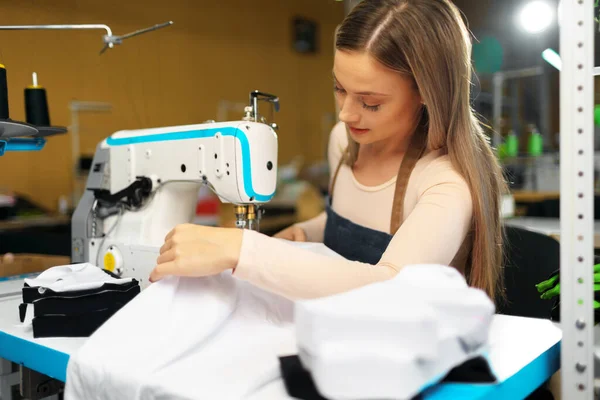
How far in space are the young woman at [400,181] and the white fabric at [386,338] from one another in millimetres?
236

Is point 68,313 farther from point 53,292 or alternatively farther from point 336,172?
point 336,172

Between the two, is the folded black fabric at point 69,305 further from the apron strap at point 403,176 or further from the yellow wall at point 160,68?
the apron strap at point 403,176

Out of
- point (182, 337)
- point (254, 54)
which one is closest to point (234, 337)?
point (182, 337)

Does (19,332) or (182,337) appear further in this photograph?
(19,332)

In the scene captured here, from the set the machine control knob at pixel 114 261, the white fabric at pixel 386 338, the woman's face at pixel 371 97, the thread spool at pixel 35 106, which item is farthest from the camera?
the thread spool at pixel 35 106

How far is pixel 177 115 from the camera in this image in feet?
15.9

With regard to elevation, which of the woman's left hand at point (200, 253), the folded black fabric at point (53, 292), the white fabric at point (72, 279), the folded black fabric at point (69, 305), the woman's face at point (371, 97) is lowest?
the folded black fabric at point (69, 305)

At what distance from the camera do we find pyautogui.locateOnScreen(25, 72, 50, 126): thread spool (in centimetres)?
149

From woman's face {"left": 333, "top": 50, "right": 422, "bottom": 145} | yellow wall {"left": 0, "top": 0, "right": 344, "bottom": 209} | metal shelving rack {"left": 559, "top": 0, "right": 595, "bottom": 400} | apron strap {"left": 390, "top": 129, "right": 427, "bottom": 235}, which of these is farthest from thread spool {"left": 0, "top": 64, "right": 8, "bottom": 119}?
metal shelving rack {"left": 559, "top": 0, "right": 595, "bottom": 400}

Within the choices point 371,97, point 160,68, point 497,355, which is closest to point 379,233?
point 371,97

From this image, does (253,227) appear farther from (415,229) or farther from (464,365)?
(464,365)

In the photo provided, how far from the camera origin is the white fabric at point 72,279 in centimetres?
100

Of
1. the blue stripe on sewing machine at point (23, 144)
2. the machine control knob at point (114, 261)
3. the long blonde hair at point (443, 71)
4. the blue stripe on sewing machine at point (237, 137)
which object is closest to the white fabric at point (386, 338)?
the long blonde hair at point (443, 71)

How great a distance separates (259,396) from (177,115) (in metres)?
4.37
